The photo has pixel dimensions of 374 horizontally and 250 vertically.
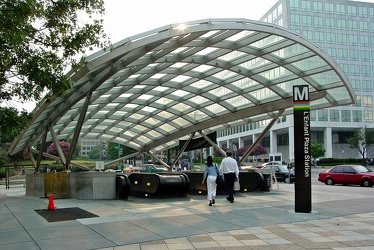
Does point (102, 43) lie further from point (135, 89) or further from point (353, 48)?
point (353, 48)

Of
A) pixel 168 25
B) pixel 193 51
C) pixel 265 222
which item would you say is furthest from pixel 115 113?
pixel 265 222

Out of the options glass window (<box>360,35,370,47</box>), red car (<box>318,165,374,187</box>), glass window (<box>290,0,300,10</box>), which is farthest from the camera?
glass window (<box>360,35,370,47</box>)

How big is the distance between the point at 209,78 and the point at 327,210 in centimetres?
1264

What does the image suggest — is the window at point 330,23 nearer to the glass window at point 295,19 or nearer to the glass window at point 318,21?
the glass window at point 318,21

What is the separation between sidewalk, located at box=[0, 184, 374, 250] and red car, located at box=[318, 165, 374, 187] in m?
12.5

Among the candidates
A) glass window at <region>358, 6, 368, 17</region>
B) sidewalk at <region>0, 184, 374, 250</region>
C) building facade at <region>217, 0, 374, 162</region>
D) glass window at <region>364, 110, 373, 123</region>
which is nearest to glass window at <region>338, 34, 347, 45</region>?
building facade at <region>217, 0, 374, 162</region>

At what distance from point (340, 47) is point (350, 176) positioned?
55.1 m

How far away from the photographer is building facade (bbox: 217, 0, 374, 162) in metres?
69.9

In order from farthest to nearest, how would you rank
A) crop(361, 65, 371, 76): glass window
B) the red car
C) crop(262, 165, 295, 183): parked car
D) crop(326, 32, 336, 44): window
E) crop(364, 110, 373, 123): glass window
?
crop(364, 110, 373, 123): glass window
crop(361, 65, 371, 76): glass window
crop(326, 32, 336, 44): window
crop(262, 165, 295, 183): parked car
the red car

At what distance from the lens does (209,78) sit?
875 inches

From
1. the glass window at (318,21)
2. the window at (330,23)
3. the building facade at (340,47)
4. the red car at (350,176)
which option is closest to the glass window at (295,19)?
the building facade at (340,47)

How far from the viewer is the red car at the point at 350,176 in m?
23.0

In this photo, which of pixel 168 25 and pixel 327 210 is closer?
pixel 327 210

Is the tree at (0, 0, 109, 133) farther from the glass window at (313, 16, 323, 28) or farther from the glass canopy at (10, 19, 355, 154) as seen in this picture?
the glass window at (313, 16, 323, 28)
